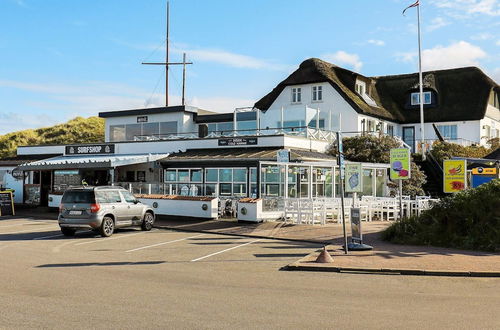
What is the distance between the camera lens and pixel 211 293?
372 inches

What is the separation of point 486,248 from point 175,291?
31.0ft

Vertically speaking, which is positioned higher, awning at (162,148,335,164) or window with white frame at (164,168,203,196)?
awning at (162,148,335,164)

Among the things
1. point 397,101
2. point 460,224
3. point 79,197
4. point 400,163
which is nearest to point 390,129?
point 397,101

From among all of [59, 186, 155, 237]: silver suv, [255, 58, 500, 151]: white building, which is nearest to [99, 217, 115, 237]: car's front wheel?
[59, 186, 155, 237]: silver suv

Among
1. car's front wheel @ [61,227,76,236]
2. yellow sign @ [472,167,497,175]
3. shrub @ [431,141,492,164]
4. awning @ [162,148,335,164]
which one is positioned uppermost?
shrub @ [431,141,492,164]

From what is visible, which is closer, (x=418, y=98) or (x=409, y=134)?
(x=409, y=134)

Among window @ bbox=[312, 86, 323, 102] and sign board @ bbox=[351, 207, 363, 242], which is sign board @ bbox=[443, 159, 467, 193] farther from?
window @ bbox=[312, 86, 323, 102]

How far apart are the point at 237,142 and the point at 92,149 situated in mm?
12473

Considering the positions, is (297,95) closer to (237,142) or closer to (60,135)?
(237,142)

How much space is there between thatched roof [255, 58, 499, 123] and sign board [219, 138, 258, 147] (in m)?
12.9

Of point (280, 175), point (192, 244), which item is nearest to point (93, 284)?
point (192, 244)

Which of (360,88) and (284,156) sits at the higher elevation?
(360,88)

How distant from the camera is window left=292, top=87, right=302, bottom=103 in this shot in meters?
43.6

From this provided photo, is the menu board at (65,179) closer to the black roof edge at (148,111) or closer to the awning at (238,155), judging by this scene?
the awning at (238,155)
